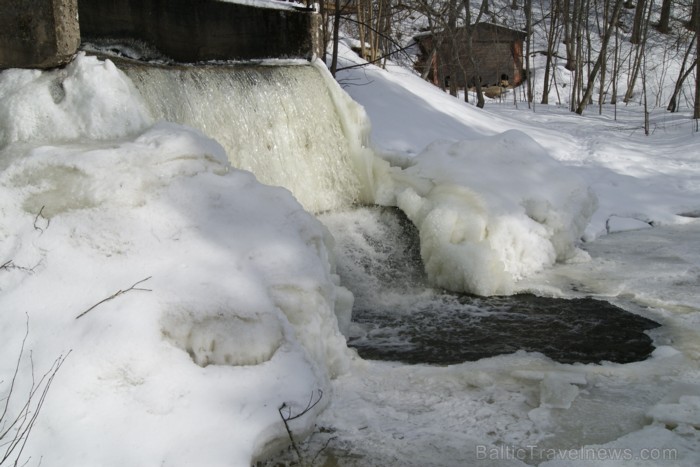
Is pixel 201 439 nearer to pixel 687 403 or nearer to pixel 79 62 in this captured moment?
pixel 687 403

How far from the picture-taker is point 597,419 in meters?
3.19

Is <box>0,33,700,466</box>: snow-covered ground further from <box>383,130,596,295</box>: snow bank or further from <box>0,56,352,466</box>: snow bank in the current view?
<box>383,130,596,295</box>: snow bank

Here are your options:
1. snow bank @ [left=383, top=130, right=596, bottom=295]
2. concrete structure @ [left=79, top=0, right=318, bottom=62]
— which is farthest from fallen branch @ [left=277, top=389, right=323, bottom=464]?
concrete structure @ [left=79, top=0, right=318, bottom=62]

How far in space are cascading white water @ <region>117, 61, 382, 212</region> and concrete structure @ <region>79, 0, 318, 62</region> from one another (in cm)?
46

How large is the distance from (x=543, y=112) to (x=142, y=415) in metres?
17.5

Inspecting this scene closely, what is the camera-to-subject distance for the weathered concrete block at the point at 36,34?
163 inches

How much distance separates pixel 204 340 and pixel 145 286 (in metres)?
0.37

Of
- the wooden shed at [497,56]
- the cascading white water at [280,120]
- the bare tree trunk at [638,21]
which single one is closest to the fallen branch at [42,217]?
the cascading white water at [280,120]

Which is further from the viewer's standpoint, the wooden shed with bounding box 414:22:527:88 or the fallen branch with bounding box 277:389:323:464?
the wooden shed with bounding box 414:22:527:88

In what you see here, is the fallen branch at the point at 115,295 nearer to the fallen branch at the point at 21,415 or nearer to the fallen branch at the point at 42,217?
the fallen branch at the point at 21,415

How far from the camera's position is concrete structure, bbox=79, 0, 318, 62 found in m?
5.53

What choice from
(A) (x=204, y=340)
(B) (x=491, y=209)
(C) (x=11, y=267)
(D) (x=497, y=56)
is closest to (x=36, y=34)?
(C) (x=11, y=267)

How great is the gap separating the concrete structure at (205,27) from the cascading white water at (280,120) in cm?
46

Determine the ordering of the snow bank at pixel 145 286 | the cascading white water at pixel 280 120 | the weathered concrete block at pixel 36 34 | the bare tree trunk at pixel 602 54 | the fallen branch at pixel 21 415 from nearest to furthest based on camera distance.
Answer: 1. the fallen branch at pixel 21 415
2. the snow bank at pixel 145 286
3. the weathered concrete block at pixel 36 34
4. the cascading white water at pixel 280 120
5. the bare tree trunk at pixel 602 54
